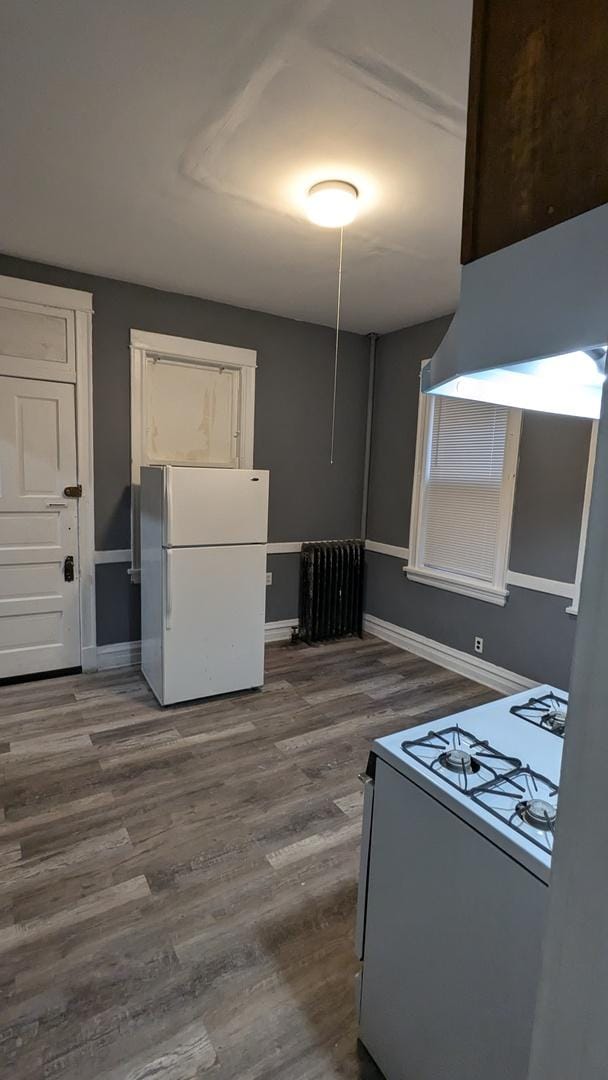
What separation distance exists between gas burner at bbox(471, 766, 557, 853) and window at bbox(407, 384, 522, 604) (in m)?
2.49

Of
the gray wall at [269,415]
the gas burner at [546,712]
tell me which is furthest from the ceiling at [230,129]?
the gas burner at [546,712]

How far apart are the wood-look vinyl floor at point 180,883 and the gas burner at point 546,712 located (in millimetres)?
933

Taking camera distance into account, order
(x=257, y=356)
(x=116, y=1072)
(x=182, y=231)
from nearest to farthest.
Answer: (x=116, y=1072)
(x=182, y=231)
(x=257, y=356)

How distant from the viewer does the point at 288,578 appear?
14.1 ft

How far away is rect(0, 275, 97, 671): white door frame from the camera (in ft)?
10.0

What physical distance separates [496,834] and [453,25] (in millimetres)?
1978

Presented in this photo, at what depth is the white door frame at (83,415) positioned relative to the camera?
3057mm

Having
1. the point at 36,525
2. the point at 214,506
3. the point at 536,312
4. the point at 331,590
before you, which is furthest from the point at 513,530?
the point at 36,525

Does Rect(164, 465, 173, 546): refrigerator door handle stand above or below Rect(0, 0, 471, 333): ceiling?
below

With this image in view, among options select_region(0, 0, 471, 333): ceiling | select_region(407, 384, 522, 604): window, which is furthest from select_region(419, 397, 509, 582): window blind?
select_region(0, 0, 471, 333): ceiling

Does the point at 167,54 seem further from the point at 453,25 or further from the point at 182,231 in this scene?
the point at 182,231

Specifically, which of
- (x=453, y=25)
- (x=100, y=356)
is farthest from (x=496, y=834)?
(x=100, y=356)

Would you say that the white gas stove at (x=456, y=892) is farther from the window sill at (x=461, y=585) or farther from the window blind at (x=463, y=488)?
the window blind at (x=463, y=488)

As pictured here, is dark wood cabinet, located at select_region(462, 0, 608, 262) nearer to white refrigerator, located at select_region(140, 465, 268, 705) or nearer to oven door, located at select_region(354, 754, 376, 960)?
oven door, located at select_region(354, 754, 376, 960)
